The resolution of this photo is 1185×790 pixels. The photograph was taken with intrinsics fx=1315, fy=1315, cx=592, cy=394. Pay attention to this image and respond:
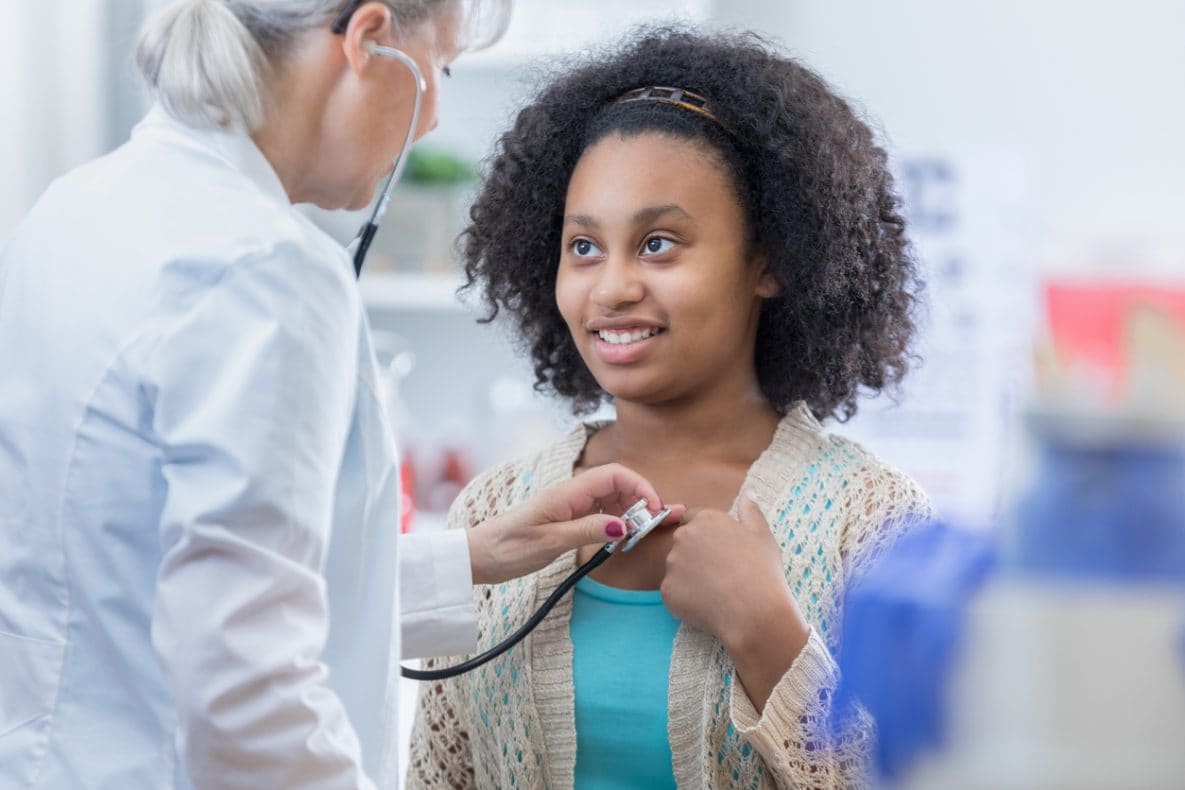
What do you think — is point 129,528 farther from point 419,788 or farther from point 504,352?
point 504,352

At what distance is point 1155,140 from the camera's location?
10.0 feet

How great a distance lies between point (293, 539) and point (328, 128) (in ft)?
1.25

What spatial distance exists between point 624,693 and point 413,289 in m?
1.88

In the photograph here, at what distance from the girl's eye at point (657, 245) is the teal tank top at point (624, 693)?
1.01 ft

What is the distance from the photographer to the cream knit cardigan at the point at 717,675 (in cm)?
103

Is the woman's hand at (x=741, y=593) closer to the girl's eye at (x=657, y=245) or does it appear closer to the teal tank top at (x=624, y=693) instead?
the teal tank top at (x=624, y=693)

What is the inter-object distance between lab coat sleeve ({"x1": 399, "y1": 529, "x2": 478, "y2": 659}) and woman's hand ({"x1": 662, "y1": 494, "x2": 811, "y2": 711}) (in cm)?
20

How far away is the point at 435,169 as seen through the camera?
9.40ft

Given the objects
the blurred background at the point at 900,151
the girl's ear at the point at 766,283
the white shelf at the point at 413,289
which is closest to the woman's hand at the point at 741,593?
the girl's ear at the point at 766,283

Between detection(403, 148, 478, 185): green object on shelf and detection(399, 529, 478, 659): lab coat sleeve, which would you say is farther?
detection(403, 148, 478, 185): green object on shelf

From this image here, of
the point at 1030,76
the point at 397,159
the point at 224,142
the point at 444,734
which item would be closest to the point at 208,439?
the point at 224,142

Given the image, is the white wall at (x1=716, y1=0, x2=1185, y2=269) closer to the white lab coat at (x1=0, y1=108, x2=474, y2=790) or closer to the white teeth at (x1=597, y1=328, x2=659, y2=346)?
the white teeth at (x1=597, y1=328, x2=659, y2=346)

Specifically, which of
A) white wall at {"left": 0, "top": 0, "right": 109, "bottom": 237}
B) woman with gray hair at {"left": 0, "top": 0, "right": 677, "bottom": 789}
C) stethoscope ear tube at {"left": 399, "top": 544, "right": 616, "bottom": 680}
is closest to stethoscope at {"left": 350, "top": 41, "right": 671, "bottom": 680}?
stethoscope ear tube at {"left": 399, "top": 544, "right": 616, "bottom": 680}

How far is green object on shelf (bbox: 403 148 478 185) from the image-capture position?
2.86 meters
